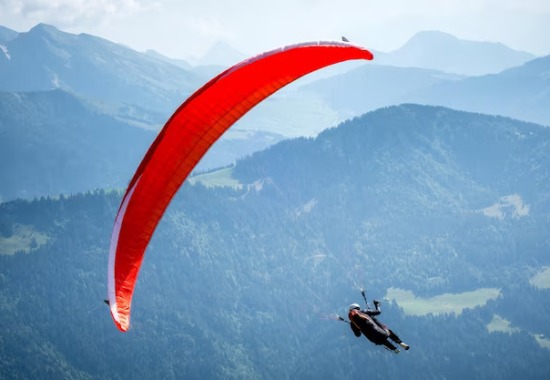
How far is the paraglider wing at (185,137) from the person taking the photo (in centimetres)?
→ 2373

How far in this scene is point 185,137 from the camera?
25547mm

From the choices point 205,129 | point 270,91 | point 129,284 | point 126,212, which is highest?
point 270,91

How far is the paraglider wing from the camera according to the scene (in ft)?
77.9

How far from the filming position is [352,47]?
73.0ft

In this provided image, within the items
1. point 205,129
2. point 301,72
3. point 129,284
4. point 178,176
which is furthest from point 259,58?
point 129,284

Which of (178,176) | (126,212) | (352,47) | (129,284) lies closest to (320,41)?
(352,47)

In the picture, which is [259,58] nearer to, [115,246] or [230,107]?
[230,107]

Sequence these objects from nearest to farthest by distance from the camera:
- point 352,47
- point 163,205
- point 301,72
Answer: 1. point 352,47
2. point 301,72
3. point 163,205

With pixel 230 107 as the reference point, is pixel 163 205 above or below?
below

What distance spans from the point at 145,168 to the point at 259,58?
6.28 meters

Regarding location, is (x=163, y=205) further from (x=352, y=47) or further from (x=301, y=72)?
(x=352, y=47)

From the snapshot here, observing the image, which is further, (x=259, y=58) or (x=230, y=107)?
(x=230, y=107)

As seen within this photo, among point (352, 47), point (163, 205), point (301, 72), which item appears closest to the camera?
point (352, 47)

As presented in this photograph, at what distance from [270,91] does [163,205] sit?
20.6ft
